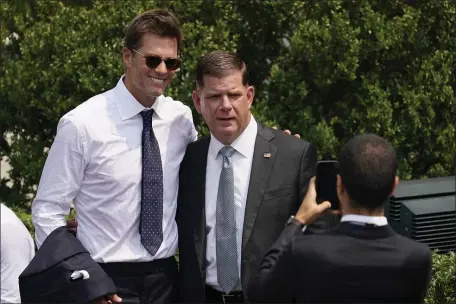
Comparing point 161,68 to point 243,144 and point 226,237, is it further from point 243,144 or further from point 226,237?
point 226,237

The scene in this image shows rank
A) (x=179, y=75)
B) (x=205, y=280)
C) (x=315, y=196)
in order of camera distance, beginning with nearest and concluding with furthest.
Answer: (x=315, y=196) → (x=205, y=280) → (x=179, y=75)

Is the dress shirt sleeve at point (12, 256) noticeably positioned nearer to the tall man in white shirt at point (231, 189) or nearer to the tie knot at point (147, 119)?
the tall man in white shirt at point (231, 189)

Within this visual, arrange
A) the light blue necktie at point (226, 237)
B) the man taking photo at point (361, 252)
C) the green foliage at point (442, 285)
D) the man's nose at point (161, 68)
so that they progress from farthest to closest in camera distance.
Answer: the green foliage at point (442, 285) < the man's nose at point (161, 68) < the light blue necktie at point (226, 237) < the man taking photo at point (361, 252)

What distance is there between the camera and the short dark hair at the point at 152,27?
466 centimetres

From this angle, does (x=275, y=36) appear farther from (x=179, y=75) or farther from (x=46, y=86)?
(x=46, y=86)

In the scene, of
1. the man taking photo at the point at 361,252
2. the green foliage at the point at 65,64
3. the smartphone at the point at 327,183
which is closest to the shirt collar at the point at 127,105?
the smartphone at the point at 327,183

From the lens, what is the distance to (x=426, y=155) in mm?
7375

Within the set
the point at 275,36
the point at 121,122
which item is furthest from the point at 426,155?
the point at 121,122

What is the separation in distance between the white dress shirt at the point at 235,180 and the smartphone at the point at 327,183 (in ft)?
2.03

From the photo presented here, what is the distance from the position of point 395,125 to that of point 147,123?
299cm

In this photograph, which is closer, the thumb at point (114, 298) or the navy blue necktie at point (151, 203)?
the thumb at point (114, 298)

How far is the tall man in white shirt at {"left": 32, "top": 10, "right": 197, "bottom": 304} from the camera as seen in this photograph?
450 cm

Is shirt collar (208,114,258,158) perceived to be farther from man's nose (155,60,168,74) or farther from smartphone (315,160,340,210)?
smartphone (315,160,340,210)

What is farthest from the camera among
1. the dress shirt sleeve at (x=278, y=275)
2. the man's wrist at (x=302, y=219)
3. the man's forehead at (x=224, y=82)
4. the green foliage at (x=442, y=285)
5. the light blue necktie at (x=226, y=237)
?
the green foliage at (x=442, y=285)
